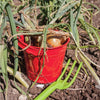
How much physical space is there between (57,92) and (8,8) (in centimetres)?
80

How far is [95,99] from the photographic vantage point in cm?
130

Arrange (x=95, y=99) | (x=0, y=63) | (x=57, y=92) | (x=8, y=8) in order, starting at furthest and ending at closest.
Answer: (x=57, y=92)
(x=95, y=99)
(x=0, y=63)
(x=8, y=8)

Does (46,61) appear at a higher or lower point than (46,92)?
higher

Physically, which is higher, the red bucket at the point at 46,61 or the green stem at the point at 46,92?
the red bucket at the point at 46,61

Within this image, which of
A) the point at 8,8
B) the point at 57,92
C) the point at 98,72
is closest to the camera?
the point at 8,8

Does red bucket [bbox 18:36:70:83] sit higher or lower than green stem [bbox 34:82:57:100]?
higher

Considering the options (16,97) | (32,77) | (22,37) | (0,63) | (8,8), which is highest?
(8,8)

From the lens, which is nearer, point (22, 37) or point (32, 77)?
point (22, 37)

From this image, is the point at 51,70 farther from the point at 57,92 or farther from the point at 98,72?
the point at 98,72

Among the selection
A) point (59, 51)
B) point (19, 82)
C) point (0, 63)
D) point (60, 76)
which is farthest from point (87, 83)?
point (0, 63)

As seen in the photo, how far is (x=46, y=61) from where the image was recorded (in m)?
1.27

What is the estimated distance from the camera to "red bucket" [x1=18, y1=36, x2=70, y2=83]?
118 cm

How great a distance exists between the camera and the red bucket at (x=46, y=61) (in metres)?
1.18

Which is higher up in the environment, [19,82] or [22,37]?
[22,37]
